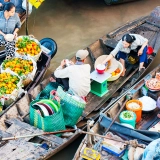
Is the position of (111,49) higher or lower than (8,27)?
lower

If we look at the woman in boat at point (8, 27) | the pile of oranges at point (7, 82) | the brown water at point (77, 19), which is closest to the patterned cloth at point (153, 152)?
the pile of oranges at point (7, 82)

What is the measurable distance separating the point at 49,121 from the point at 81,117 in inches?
34.6

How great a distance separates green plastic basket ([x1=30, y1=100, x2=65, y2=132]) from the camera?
671 centimetres

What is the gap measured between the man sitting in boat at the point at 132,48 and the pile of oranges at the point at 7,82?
184 centimetres

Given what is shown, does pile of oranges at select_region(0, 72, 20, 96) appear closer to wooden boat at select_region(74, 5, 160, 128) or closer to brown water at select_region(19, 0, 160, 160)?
wooden boat at select_region(74, 5, 160, 128)

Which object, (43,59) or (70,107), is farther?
(43,59)

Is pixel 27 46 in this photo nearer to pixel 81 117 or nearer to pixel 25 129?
pixel 81 117

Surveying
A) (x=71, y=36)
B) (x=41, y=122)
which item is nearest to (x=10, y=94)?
(x=41, y=122)

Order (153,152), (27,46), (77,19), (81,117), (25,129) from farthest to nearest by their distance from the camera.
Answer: (77,19) → (27,46) → (81,117) → (25,129) → (153,152)

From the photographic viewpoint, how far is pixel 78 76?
7.21 m

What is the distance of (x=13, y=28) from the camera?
8445 mm

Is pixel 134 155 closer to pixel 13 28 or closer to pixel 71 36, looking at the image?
pixel 13 28

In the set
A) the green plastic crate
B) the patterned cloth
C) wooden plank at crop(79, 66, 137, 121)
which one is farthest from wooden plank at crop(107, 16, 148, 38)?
the patterned cloth

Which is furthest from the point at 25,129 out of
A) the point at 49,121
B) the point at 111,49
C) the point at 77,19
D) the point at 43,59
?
the point at 77,19
